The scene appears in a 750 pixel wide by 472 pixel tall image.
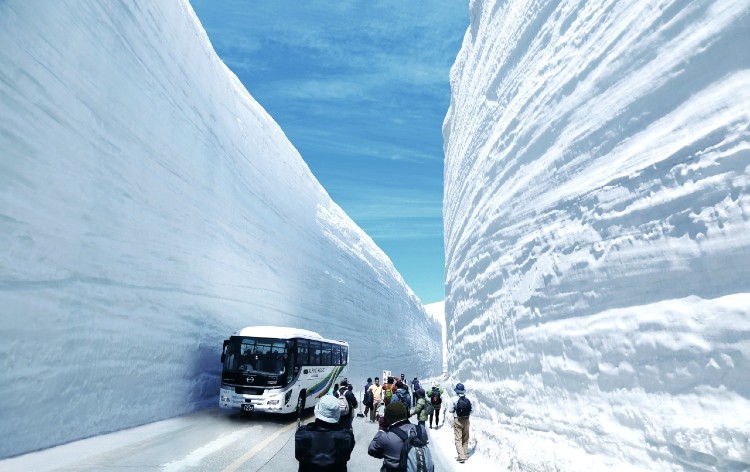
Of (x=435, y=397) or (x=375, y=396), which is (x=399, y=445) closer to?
(x=375, y=396)

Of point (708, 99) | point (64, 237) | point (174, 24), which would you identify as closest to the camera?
point (708, 99)

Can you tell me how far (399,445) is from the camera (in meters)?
3.56

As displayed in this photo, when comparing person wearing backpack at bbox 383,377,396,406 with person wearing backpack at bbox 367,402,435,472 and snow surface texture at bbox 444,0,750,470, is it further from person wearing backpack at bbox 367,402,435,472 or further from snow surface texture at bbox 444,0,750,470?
person wearing backpack at bbox 367,402,435,472

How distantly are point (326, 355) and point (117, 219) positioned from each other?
8078 millimetres

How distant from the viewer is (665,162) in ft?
14.1

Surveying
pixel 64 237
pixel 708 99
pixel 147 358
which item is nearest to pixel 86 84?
pixel 64 237

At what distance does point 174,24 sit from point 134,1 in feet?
9.17

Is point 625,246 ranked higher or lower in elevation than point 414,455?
higher

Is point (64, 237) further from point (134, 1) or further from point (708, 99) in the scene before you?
point (708, 99)

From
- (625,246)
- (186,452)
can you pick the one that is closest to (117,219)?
(186,452)

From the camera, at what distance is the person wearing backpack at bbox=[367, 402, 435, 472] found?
11.3 ft

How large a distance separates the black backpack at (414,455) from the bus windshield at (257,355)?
28.8 feet

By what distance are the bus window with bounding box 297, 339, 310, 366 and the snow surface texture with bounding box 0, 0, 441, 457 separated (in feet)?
10.9

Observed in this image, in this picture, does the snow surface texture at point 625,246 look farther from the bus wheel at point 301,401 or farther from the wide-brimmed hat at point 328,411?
the bus wheel at point 301,401
